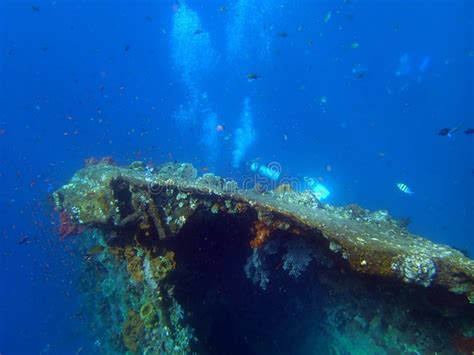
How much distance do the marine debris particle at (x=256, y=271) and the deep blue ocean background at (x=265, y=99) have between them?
985 inches

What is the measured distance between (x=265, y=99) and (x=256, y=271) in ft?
140

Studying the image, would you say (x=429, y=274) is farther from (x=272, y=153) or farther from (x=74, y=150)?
(x=74, y=150)

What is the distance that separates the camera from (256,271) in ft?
19.6

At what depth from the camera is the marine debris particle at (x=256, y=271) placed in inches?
167

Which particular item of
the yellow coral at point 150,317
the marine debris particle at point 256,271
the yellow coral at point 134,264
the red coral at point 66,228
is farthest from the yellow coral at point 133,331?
the red coral at point 66,228

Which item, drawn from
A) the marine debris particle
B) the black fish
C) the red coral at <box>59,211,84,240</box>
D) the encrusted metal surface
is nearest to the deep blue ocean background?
the black fish

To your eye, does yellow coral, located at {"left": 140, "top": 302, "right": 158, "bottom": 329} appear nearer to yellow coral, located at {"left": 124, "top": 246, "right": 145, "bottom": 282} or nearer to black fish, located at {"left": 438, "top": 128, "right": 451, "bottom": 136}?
yellow coral, located at {"left": 124, "top": 246, "right": 145, "bottom": 282}

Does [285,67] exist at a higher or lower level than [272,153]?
higher

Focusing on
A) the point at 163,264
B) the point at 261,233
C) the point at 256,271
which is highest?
the point at 261,233

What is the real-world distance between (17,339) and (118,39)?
155 feet

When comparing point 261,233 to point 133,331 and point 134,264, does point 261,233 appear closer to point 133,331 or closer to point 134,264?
point 134,264

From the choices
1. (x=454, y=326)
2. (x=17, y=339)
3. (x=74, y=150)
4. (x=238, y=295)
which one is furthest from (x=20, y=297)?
(x=454, y=326)

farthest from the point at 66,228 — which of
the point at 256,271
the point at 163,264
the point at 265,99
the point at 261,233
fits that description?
the point at 265,99

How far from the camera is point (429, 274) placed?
3742mm
